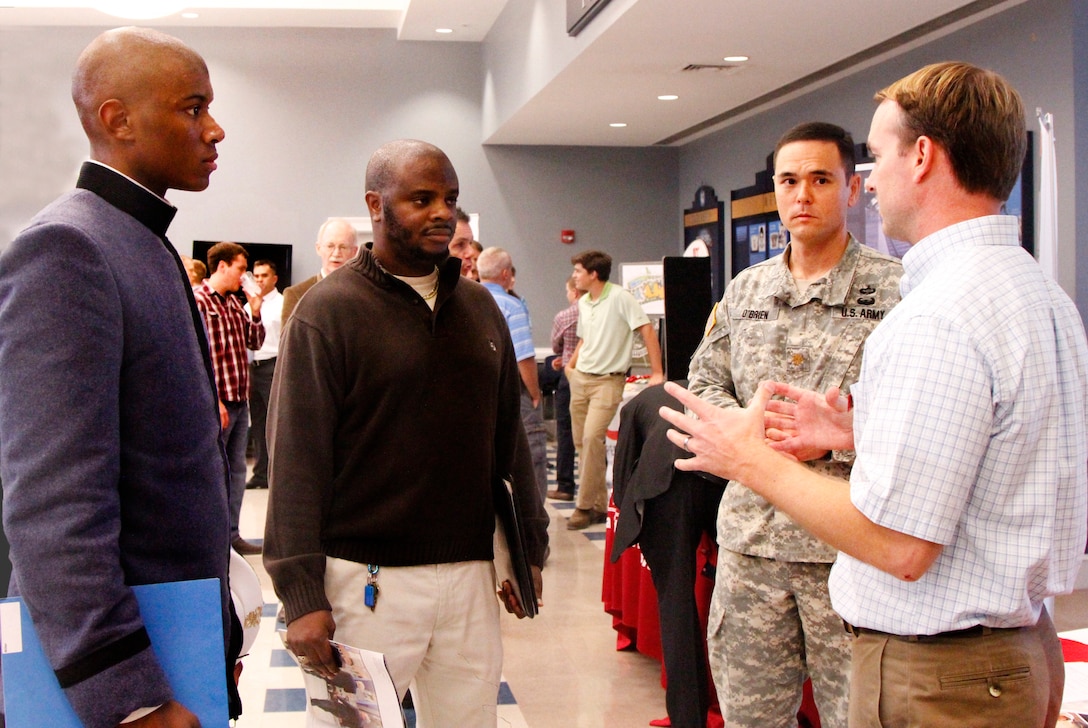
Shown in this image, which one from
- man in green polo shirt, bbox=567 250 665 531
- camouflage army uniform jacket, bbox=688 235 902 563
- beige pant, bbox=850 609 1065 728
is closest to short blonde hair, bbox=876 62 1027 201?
beige pant, bbox=850 609 1065 728

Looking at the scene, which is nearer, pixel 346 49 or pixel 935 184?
pixel 935 184

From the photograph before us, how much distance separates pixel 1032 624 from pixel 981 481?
0.77 feet

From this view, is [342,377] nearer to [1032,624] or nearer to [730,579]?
[730,579]

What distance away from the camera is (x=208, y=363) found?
1496 mm

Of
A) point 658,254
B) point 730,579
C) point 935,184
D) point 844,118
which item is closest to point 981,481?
point 935,184

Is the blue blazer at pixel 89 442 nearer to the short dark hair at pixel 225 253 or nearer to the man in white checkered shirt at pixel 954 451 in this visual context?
the man in white checkered shirt at pixel 954 451

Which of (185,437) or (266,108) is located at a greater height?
(266,108)

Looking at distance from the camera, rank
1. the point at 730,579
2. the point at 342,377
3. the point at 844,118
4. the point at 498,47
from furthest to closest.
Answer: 1. the point at 498,47
2. the point at 844,118
3. the point at 730,579
4. the point at 342,377

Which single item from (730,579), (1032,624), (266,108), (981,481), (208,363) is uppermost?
(266,108)

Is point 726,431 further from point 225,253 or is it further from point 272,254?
point 272,254

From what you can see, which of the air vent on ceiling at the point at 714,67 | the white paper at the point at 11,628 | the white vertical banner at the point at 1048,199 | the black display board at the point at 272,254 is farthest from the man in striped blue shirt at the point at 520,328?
the black display board at the point at 272,254

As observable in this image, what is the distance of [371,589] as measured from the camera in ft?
6.37

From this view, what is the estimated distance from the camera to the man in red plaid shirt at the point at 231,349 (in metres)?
5.35

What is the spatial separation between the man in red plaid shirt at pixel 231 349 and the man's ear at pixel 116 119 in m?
3.93
